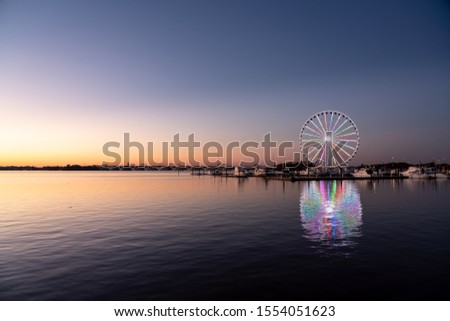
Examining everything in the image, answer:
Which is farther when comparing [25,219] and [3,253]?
[25,219]

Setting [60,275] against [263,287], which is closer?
[263,287]

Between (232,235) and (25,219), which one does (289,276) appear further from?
(25,219)

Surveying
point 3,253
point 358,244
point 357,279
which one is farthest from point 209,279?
point 3,253

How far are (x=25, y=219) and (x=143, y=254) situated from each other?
21.0 metres

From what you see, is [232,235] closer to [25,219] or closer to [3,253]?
[3,253]

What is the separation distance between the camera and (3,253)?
1936cm

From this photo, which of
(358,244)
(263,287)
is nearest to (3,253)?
(263,287)

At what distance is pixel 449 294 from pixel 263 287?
7146 mm

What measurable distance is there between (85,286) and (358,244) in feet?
54.2

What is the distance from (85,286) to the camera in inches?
535

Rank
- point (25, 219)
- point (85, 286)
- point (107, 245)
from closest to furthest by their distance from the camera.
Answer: point (85, 286), point (107, 245), point (25, 219)
